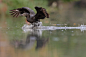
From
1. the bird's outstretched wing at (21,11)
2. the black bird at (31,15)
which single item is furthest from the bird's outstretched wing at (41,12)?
the bird's outstretched wing at (21,11)

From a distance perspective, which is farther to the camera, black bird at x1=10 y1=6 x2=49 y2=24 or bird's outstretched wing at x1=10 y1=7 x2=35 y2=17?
bird's outstretched wing at x1=10 y1=7 x2=35 y2=17

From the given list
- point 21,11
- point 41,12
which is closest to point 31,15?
point 21,11

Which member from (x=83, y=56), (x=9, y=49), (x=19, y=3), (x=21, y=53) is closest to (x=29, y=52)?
(x=21, y=53)

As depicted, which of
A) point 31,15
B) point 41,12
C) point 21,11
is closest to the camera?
point 41,12

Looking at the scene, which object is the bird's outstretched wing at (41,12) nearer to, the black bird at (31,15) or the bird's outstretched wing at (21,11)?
the black bird at (31,15)

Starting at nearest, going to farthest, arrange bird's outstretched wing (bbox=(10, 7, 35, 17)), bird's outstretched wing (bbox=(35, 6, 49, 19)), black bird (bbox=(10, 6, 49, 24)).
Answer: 1. bird's outstretched wing (bbox=(35, 6, 49, 19))
2. black bird (bbox=(10, 6, 49, 24))
3. bird's outstretched wing (bbox=(10, 7, 35, 17))

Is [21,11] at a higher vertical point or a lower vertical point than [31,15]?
higher

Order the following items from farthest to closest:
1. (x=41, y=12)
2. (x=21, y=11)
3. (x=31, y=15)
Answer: (x=21, y=11) → (x=31, y=15) → (x=41, y=12)

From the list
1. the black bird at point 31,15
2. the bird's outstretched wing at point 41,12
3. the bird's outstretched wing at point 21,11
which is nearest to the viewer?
the bird's outstretched wing at point 41,12

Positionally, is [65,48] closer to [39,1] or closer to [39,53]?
[39,53]

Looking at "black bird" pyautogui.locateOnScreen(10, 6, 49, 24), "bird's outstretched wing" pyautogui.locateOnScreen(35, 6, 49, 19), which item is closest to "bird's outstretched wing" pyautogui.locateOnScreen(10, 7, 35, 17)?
"black bird" pyautogui.locateOnScreen(10, 6, 49, 24)

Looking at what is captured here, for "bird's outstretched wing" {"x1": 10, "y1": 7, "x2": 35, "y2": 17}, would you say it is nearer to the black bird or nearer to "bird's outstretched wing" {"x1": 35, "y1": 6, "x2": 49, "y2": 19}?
the black bird

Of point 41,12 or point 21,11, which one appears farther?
point 21,11

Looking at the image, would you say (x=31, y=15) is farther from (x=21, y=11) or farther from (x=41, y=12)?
(x=41, y=12)
